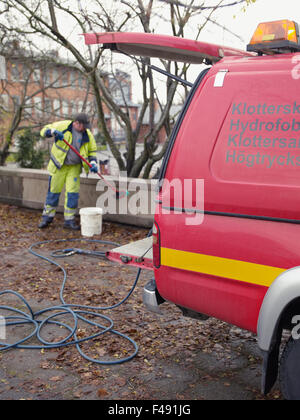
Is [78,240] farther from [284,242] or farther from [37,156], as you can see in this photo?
[37,156]

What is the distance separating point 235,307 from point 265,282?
0.94ft

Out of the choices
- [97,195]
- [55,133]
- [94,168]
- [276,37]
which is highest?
[276,37]

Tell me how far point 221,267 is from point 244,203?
1.40 ft

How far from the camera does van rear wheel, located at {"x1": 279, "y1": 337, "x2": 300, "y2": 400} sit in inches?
104

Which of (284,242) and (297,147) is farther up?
(297,147)

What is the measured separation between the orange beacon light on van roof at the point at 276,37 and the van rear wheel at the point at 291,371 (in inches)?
72.9

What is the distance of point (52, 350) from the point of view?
3.93 m

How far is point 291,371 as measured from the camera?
8.73 ft

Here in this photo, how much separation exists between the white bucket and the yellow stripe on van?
492 centimetres

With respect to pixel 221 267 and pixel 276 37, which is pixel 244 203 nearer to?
pixel 221 267

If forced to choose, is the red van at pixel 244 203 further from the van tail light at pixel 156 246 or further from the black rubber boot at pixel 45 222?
the black rubber boot at pixel 45 222

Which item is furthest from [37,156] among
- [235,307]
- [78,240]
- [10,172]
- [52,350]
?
[235,307]

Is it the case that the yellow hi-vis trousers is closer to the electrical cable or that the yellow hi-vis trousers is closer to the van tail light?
the electrical cable

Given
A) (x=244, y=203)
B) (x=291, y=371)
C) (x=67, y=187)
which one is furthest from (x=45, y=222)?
(x=291, y=371)
